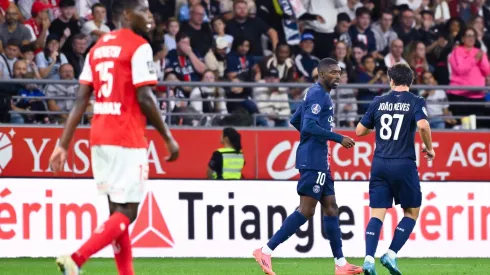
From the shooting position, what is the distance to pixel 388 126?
11586 mm

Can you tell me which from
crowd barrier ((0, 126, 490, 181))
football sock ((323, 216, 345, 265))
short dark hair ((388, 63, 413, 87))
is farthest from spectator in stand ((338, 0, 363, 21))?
short dark hair ((388, 63, 413, 87))

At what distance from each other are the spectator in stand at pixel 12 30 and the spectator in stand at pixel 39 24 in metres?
0.14

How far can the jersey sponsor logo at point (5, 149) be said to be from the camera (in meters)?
19.3

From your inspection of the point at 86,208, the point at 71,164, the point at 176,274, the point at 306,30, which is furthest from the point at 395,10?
the point at 176,274

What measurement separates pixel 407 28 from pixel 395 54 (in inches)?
38.5

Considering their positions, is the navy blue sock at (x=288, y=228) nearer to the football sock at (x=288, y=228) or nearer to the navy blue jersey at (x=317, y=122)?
the football sock at (x=288, y=228)

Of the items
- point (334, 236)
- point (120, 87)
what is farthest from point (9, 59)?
point (120, 87)

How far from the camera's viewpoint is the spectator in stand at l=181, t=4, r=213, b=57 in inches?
803

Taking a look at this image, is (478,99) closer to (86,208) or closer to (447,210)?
(447,210)

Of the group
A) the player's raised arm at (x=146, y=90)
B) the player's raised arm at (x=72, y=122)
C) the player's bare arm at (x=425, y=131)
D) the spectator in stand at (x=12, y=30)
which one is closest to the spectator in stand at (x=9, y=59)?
the spectator in stand at (x=12, y=30)

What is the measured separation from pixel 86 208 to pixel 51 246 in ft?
2.16

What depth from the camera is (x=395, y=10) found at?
74.5ft

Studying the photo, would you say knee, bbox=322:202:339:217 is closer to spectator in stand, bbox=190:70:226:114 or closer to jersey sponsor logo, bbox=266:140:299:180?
spectator in stand, bbox=190:70:226:114

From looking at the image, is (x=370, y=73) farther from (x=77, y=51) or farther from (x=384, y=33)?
(x=77, y=51)
